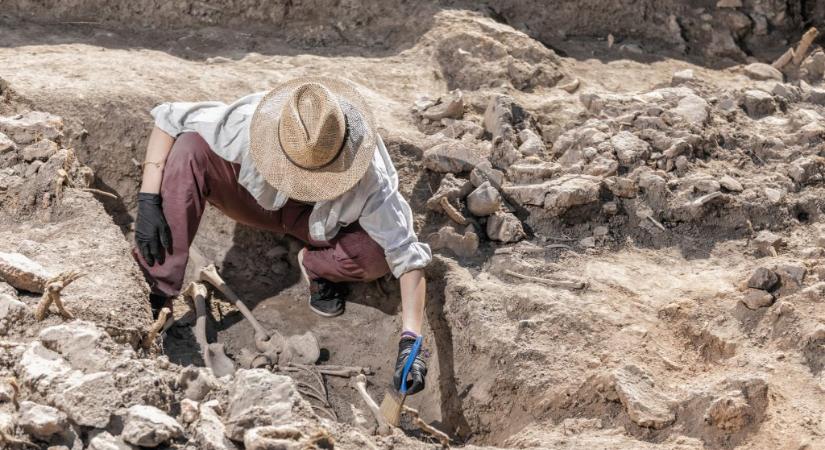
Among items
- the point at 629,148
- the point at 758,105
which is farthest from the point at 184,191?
the point at 758,105

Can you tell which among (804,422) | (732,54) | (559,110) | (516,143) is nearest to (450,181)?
(516,143)

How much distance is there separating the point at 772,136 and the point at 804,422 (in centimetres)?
217

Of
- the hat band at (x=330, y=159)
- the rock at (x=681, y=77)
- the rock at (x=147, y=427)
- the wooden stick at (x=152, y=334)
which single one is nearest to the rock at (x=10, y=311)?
the wooden stick at (x=152, y=334)

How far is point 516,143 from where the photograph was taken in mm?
5258

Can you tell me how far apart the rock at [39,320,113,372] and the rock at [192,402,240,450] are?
0.35 m

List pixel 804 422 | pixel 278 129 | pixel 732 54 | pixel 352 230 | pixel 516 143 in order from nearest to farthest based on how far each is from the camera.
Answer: pixel 804 422, pixel 278 129, pixel 352 230, pixel 516 143, pixel 732 54

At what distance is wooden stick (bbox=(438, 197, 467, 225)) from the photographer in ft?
15.8

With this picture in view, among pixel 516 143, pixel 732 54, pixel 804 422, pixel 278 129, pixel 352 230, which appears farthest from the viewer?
pixel 732 54

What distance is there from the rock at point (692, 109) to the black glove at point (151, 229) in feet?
9.09

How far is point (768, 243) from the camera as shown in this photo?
471 centimetres

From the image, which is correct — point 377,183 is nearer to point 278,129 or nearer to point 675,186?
point 278,129

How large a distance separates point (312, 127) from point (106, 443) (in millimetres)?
1614

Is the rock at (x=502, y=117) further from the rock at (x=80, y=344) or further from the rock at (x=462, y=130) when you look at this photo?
the rock at (x=80, y=344)

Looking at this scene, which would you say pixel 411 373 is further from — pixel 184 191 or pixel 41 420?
pixel 41 420
